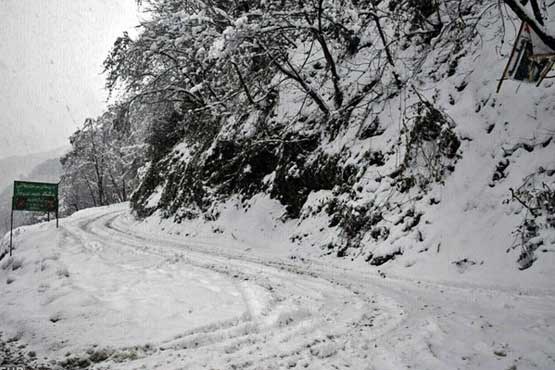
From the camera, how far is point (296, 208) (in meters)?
11.3

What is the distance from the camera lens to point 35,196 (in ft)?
50.5

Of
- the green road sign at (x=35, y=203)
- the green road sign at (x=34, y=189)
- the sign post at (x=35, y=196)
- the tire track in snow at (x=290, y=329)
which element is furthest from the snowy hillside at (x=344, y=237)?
the green road sign at (x=34, y=189)

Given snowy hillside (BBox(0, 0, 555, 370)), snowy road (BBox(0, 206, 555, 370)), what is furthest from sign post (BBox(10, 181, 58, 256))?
Result: snowy road (BBox(0, 206, 555, 370))

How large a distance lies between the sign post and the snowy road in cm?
948

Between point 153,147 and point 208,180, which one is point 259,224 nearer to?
point 208,180

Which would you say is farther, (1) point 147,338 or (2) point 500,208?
(2) point 500,208

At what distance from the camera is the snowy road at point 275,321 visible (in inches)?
131

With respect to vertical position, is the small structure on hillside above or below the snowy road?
above

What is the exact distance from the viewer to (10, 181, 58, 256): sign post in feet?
48.3

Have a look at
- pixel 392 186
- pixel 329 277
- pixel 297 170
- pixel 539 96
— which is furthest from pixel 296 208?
pixel 539 96

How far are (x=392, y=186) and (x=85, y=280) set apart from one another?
6647 millimetres

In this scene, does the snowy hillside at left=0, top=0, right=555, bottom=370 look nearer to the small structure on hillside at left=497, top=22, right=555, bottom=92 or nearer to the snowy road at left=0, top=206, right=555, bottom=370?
the snowy road at left=0, top=206, right=555, bottom=370

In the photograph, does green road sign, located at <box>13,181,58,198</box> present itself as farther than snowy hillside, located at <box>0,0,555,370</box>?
Yes

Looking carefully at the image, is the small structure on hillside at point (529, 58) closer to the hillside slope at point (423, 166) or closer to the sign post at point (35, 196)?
the hillside slope at point (423, 166)
